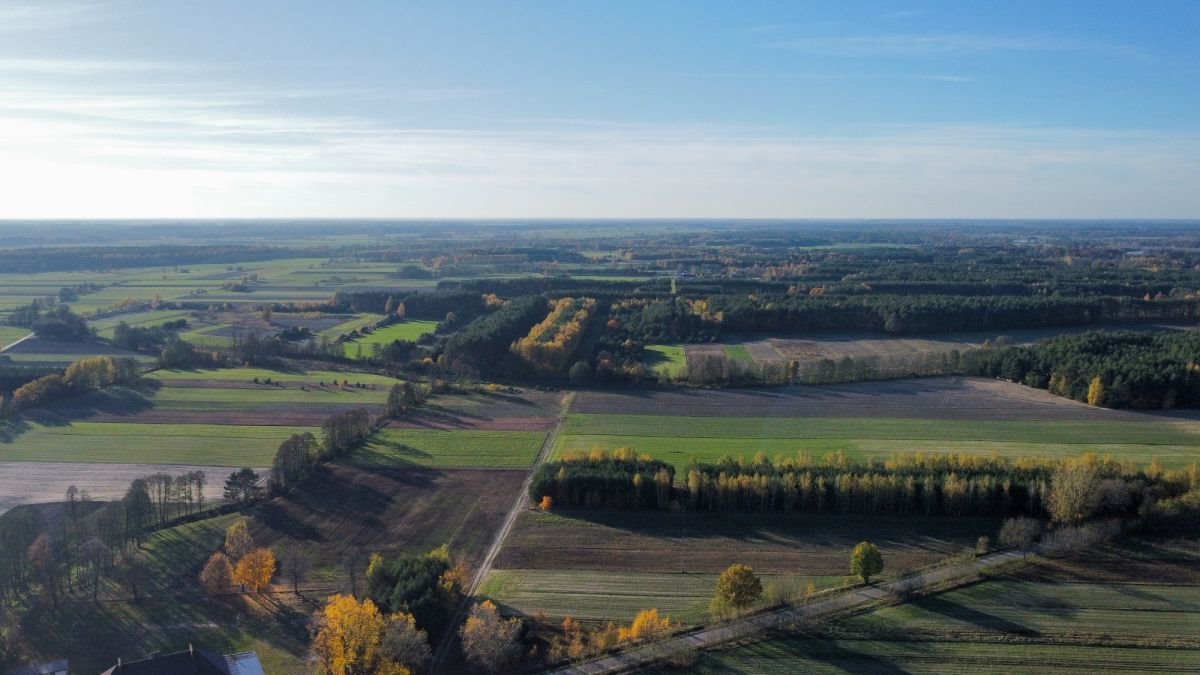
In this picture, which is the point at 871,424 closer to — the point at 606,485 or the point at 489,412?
the point at 606,485

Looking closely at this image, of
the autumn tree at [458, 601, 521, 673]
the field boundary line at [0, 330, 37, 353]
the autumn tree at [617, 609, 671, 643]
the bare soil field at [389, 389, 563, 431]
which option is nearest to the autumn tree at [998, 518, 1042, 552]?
the autumn tree at [617, 609, 671, 643]

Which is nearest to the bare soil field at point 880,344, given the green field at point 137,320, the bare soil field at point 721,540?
the bare soil field at point 721,540

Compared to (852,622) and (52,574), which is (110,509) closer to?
(52,574)

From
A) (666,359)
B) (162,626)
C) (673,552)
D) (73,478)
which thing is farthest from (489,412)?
(162,626)

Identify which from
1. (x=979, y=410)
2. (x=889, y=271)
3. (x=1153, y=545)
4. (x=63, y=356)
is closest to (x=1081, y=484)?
(x=1153, y=545)

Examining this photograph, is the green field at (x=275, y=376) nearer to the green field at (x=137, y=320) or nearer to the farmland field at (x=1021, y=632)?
the green field at (x=137, y=320)
